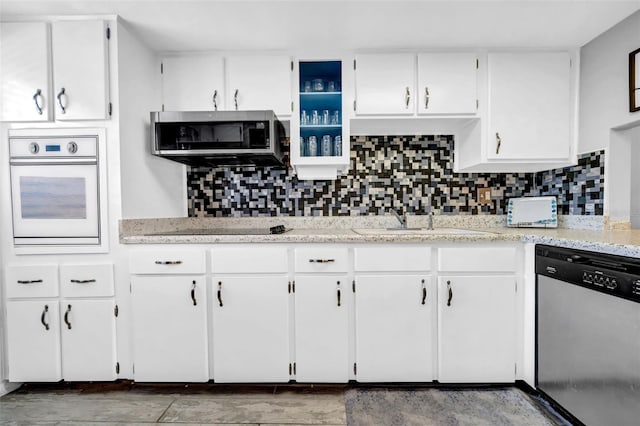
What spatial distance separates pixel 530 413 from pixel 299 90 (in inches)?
91.2

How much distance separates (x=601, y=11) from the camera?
1836 millimetres

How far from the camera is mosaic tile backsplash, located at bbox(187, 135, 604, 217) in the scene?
8.43 ft

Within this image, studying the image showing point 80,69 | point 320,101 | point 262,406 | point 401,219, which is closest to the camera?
point 262,406

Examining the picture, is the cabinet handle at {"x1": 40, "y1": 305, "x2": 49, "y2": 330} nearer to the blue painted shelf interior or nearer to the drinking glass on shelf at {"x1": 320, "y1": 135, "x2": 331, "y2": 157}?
the blue painted shelf interior

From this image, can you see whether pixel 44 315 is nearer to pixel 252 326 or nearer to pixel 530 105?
pixel 252 326

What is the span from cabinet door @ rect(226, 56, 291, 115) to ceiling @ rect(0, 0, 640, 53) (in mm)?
93

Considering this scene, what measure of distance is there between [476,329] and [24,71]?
3.01 metres

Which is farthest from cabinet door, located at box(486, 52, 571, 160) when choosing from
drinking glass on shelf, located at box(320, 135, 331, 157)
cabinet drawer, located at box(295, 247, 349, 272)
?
cabinet drawer, located at box(295, 247, 349, 272)

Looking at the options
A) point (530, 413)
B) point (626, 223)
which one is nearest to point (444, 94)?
point (626, 223)

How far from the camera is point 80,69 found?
1.88 meters

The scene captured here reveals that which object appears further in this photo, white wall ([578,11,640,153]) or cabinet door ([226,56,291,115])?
cabinet door ([226,56,291,115])

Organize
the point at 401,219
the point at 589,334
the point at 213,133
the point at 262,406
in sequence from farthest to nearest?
1. the point at 401,219
2. the point at 213,133
3. the point at 262,406
4. the point at 589,334

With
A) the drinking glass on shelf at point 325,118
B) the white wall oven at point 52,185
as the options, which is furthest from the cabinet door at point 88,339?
the drinking glass on shelf at point 325,118

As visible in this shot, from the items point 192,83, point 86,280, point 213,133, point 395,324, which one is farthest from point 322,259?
point 192,83
